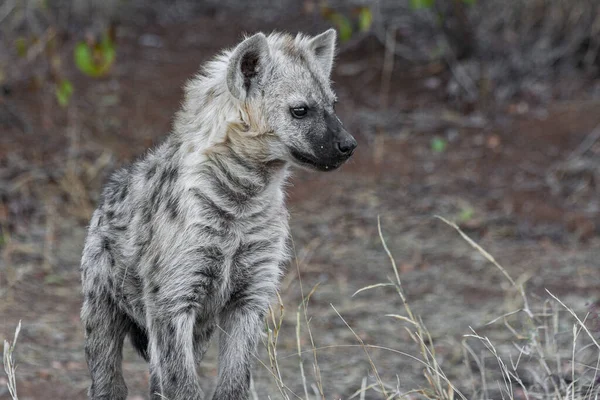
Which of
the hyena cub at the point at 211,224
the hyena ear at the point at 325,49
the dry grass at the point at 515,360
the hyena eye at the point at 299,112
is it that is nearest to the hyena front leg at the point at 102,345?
the hyena cub at the point at 211,224

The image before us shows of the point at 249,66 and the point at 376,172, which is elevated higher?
the point at 249,66

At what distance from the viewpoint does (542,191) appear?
22.6ft

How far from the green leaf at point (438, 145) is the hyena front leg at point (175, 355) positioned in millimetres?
4507

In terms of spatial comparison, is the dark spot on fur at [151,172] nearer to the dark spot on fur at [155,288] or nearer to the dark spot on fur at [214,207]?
the dark spot on fur at [214,207]

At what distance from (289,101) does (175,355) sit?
918 millimetres

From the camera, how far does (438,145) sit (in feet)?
24.8

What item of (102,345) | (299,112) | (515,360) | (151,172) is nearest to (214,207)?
(151,172)

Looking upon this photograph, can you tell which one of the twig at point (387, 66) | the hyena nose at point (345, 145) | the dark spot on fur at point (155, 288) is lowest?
the twig at point (387, 66)

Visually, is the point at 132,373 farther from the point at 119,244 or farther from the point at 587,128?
the point at 587,128

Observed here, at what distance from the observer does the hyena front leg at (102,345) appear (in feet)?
11.5

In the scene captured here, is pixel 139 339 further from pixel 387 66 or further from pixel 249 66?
pixel 387 66

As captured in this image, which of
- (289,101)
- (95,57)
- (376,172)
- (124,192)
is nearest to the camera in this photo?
(289,101)

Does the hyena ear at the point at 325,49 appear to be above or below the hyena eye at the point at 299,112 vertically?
above

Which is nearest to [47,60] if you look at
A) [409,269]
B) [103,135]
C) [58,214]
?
[103,135]
